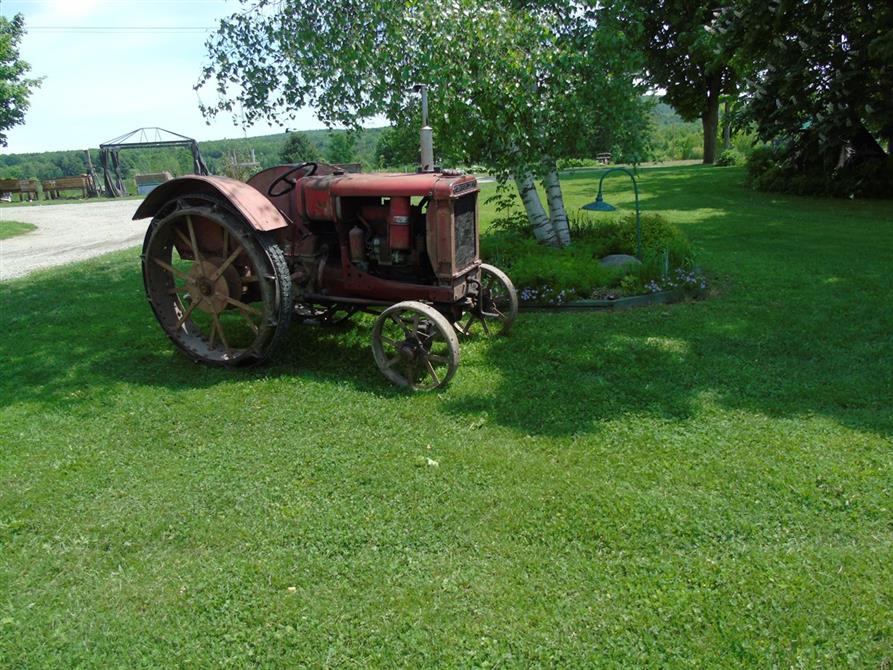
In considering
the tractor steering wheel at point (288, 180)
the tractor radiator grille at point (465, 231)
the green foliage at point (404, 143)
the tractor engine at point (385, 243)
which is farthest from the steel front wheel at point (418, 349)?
the green foliage at point (404, 143)

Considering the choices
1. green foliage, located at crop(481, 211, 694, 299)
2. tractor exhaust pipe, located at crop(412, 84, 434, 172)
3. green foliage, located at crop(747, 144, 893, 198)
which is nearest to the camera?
tractor exhaust pipe, located at crop(412, 84, 434, 172)

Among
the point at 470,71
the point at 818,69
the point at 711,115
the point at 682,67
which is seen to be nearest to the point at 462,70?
the point at 470,71

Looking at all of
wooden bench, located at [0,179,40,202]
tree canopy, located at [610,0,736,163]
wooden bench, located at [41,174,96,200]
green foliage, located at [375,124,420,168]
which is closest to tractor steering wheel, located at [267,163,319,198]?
green foliage, located at [375,124,420,168]

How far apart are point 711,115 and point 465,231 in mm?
26789

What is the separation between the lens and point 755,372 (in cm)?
524

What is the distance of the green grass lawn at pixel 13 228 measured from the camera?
17.0 m

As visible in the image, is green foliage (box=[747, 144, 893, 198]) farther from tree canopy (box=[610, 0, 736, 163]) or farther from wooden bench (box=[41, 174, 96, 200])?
wooden bench (box=[41, 174, 96, 200])

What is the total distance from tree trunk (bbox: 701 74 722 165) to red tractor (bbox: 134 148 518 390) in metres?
25.1

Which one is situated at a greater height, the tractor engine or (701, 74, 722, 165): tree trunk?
(701, 74, 722, 165): tree trunk

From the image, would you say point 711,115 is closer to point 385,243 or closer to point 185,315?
point 385,243

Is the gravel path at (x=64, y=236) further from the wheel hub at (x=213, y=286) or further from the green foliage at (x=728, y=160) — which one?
the green foliage at (x=728, y=160)

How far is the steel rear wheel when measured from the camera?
5.17 m

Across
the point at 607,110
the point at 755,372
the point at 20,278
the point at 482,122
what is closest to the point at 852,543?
the point at 755,372

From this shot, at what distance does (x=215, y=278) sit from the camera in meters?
5.52
